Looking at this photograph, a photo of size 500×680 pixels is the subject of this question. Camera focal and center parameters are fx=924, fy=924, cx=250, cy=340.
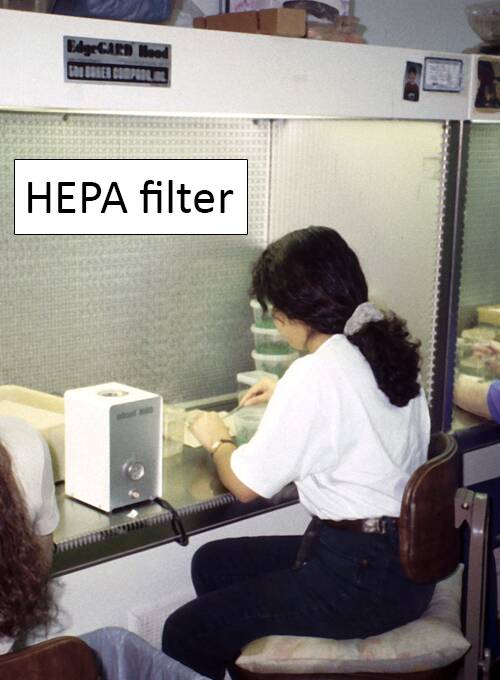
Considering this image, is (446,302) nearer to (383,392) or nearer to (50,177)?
(383,392)

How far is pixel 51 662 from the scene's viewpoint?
1.22m

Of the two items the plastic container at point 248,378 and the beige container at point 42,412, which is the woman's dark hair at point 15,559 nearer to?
the beige container at point 42,412

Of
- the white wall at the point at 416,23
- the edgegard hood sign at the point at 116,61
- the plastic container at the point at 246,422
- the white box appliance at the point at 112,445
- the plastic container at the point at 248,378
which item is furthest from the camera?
the white wall at the point at 416,23

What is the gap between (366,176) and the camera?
2.36 meters

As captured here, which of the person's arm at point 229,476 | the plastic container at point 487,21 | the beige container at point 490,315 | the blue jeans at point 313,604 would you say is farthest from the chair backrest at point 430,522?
the plastic container at point 487,21

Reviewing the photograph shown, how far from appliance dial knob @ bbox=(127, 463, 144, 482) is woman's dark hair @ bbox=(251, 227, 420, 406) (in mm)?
Result: 418

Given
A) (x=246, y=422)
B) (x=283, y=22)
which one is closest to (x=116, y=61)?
(x=283, y=22)

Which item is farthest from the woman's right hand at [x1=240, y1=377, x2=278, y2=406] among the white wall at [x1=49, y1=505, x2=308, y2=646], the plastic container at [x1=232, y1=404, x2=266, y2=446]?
the white wall at [x1=49, y1=505, x2=308, y2=646]

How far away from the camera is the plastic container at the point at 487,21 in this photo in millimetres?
2453

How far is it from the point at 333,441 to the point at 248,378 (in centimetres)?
76

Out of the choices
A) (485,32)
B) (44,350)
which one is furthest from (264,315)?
(485,32)

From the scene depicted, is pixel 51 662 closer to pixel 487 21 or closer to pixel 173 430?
pixel 173 430

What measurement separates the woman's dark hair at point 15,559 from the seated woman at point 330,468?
0.46 metres

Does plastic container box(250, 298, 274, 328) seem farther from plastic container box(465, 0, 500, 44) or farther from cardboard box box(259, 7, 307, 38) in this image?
plastic container box(465, 0, 500, 44)
